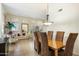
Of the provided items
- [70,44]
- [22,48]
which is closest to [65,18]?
[70,44]

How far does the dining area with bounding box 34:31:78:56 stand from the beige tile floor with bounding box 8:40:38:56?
7 centimetres

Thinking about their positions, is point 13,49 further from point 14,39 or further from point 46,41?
point 46,41

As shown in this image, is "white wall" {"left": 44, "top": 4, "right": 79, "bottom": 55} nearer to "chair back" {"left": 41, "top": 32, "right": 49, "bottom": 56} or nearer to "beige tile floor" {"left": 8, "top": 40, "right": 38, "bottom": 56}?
"chair back" {"left": 41, "top": 32, "right": 49, "bottom": 56}

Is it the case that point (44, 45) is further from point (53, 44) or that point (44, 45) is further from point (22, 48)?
point (22, 48)

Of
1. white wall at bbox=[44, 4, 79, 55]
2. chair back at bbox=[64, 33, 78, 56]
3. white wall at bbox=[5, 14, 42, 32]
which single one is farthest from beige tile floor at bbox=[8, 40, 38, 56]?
chair back at bbox=[64, 33, 78, 56]

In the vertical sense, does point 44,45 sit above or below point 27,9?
below

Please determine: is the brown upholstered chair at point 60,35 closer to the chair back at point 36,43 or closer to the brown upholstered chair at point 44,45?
the brown upholstered chair at point 44,45

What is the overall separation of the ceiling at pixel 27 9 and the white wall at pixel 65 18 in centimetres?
11

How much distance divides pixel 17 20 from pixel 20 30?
5.8 inches

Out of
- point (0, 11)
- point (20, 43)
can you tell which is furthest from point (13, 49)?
point (0, 11)

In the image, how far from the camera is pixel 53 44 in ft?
5.57

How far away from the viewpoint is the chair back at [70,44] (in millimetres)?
1632

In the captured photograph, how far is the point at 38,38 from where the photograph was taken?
68.1 inches

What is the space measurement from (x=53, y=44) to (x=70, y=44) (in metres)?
0.24
